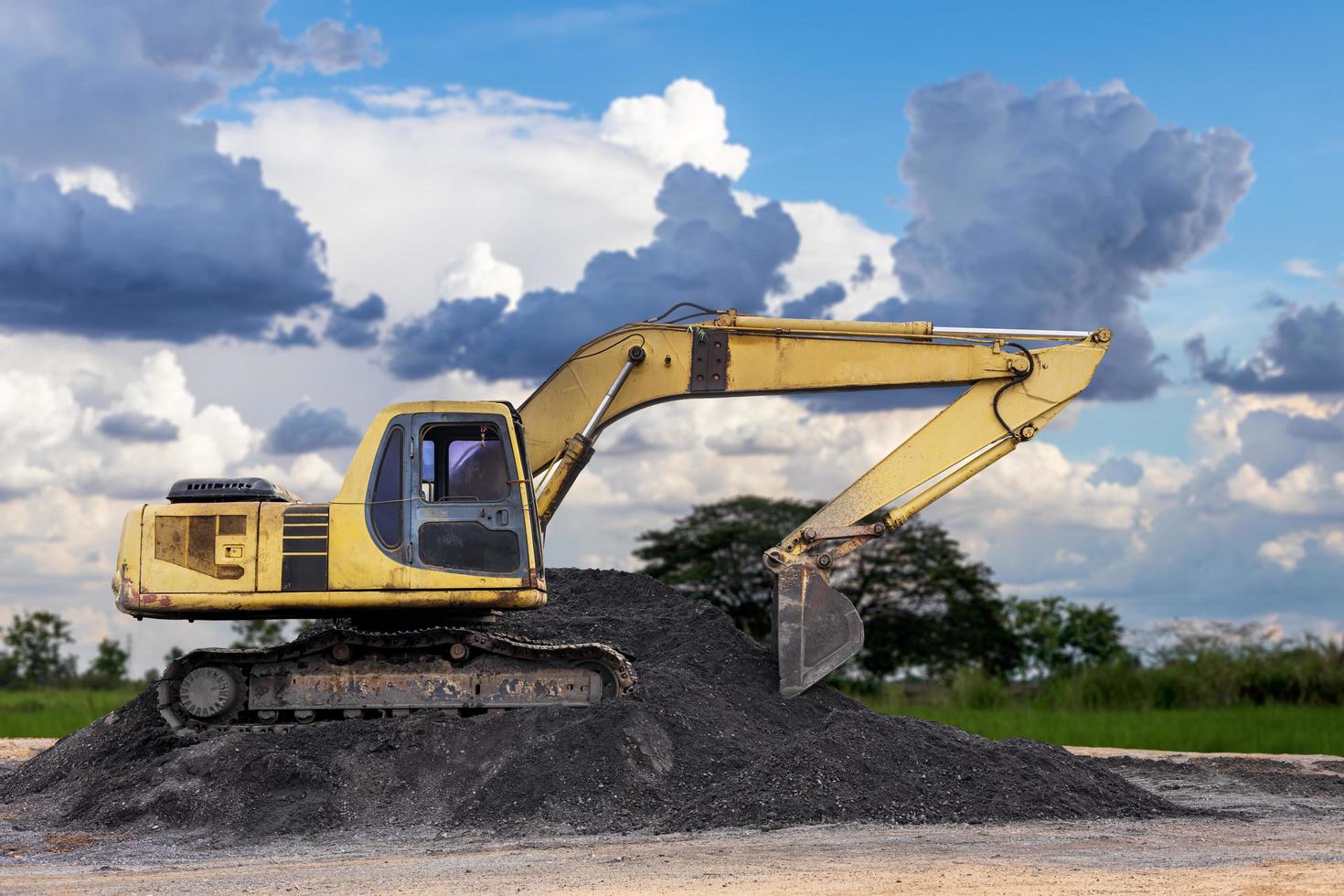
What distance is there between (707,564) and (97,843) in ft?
78.6

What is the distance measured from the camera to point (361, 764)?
1186 centimetres

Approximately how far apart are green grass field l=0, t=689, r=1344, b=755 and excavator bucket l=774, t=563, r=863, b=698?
17.0 ft

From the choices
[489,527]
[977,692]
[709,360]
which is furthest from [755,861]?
[977,692]

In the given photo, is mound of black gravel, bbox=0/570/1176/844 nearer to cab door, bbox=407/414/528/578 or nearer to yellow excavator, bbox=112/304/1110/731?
yellow excavator, bbox=112/304/1110/731

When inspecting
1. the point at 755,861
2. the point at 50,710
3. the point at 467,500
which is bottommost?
the point at 755,861

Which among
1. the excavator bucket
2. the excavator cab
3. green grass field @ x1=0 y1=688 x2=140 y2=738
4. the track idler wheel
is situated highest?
the excavator cab

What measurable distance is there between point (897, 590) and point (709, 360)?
2202 cm

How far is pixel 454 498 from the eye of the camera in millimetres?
12500

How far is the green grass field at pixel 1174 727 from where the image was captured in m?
18.8

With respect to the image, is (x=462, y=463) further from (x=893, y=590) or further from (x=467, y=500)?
(x=893, y=590)

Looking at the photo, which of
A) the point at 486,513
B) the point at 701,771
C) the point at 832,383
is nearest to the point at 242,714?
the point at 486,513

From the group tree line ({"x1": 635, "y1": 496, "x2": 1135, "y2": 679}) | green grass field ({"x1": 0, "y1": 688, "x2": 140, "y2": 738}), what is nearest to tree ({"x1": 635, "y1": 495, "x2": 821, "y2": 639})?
tree line ({"x1": 635, "y1": 496, "x2": 1135, "y2": 679})

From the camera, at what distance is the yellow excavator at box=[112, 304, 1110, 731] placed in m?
12.3

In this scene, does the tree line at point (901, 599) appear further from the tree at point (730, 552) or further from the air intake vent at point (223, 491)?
the air intake vent at point (223, 491)
